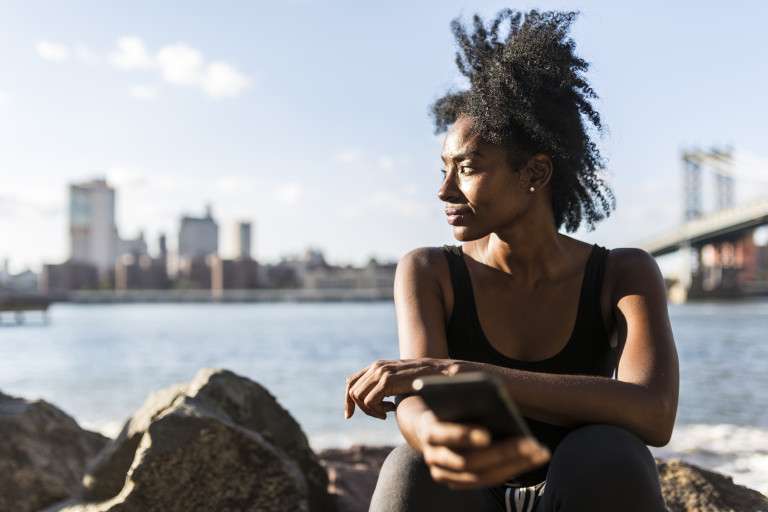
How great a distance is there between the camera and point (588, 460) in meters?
1.13

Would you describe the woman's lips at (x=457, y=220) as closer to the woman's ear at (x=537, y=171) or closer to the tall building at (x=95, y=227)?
the woman's ear at (x=537, y=171)

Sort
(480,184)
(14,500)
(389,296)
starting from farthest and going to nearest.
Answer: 1. (389,296)
2. (14,500)
3. (480,184)

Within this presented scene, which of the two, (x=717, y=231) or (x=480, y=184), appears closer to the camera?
(x=480, y=184)

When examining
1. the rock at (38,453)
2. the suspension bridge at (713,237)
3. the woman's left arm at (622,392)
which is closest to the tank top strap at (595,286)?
the woman's left arm at (622,392)

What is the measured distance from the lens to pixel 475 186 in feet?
4.67

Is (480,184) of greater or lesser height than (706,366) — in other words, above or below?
Answer: above

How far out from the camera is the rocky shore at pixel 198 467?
2.19 m

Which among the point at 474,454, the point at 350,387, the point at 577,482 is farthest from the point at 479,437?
the point at 350,387

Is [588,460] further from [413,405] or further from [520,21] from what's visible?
[520,21]

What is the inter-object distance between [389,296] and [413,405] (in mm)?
93109

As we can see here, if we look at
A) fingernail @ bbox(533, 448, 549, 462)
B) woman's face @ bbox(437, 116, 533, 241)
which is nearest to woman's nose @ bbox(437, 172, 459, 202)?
woman's face @ bbox(437, 116, 533, 241)

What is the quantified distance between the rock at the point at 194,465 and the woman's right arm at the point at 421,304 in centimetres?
A: 100

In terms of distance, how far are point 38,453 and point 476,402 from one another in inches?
96.6

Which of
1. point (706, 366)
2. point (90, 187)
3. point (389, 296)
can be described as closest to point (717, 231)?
point (706, 366)
